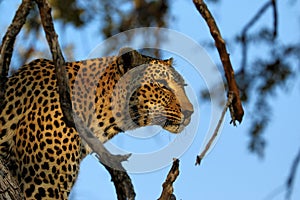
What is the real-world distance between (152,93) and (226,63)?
1842mm

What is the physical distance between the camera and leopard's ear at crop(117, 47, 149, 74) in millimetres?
6105

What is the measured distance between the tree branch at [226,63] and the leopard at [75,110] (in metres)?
1.63

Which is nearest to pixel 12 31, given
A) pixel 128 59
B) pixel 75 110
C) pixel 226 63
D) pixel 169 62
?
pixel 226 63

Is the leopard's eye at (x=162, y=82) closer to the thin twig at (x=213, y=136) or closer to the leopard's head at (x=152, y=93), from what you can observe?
the leopard's head at (x=152, y=93)

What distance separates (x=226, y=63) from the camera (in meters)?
4.33

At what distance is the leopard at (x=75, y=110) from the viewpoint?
5727 millimetres

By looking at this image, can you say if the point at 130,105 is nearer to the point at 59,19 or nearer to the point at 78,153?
the point at 78,153

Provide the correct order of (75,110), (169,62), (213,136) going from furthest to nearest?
(169,62), (75,110), (213,136)

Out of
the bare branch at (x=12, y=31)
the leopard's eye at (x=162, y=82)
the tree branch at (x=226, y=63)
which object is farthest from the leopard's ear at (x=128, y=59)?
the bare branch at (x=12, y=31)

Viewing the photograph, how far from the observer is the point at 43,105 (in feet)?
19.4

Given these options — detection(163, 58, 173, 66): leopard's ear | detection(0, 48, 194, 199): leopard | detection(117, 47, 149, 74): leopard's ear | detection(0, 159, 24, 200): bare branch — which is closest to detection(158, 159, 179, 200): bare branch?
detection(0, 159, 24, 200): bare branch

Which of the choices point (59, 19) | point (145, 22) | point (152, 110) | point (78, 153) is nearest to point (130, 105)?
point (152, 110)

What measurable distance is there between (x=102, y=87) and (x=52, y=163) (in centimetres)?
78

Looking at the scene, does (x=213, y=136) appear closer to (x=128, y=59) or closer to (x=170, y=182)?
(x=170, y=182)
